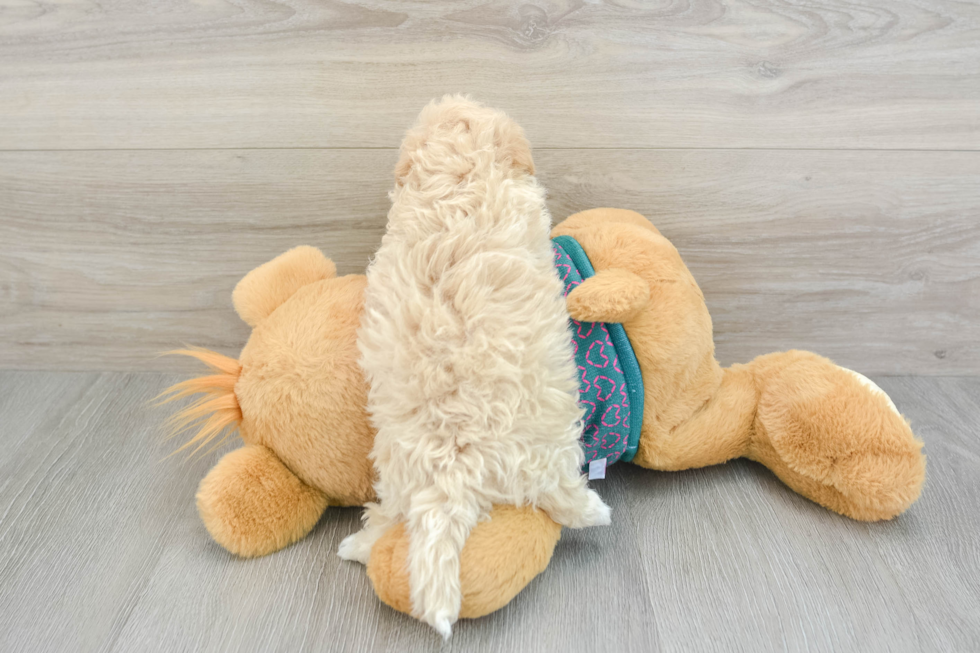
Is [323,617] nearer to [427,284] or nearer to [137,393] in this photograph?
[427,284]

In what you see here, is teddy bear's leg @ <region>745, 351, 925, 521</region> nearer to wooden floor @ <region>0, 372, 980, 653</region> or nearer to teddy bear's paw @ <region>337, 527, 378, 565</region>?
wooden floor @ <region>0, 372, 980, 653</region>

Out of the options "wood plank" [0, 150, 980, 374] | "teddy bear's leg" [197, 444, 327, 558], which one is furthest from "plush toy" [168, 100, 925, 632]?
"wood plank" [0, 150, 980, 374]

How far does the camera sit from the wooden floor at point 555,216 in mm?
599

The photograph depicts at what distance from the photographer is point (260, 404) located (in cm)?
62

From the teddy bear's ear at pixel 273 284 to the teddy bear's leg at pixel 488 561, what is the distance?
0.28m

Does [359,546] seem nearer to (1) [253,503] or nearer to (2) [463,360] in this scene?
(1) [253,503]

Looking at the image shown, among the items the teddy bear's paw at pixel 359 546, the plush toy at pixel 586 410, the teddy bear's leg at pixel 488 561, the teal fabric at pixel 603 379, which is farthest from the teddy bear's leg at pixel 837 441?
the teddy bear's paw at pixel 359 546

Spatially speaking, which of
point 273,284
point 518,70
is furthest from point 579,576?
point 518,70

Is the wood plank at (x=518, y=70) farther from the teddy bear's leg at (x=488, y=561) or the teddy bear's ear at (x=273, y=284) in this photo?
the teddy bear's leg at (x=488, y=561)

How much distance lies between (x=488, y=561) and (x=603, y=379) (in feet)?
0.67

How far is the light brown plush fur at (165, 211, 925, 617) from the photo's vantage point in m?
0.58

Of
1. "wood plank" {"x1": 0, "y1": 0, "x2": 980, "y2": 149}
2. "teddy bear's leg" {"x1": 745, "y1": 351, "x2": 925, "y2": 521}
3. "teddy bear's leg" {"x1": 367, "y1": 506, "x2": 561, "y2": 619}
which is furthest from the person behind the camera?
"wood plank" {"x1": 0, "y1": 0, "x2": 980, "y2": 149}

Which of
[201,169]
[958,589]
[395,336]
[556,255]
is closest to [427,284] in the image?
[395,336]

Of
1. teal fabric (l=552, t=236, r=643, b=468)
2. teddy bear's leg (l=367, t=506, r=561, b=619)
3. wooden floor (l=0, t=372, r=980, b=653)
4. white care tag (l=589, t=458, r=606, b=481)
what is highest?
teal fabric (l=552, t=236, r=643, b=468)
